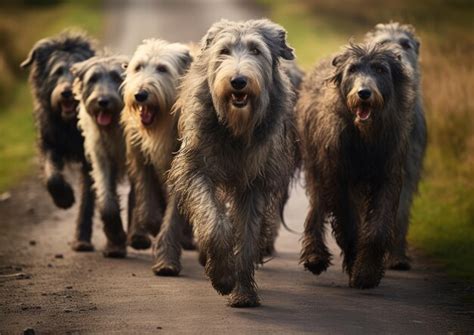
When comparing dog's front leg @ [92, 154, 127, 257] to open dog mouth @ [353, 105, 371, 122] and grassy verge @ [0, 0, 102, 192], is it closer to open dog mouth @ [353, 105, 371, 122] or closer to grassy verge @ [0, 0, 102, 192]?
open dog mouth @ [353, 105, 371, 122]

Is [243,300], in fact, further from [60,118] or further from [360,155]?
[60,118]

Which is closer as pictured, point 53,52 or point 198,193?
point 198,193

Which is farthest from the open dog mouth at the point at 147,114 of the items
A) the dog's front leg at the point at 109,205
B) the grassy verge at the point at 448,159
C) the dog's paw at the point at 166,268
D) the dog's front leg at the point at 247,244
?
the grassy verge at the point at 448,159

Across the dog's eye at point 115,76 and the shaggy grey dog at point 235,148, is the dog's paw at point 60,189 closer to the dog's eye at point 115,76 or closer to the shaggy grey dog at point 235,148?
the dog's eye at point 115,76

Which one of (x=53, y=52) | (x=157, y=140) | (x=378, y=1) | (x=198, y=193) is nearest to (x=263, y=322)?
(x=198, y=193)

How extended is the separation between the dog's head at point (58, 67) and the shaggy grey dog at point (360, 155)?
2.94 meters

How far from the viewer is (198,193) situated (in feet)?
32.0

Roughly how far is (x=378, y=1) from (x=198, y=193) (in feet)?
105

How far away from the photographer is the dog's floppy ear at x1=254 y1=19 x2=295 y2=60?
9.88 meters

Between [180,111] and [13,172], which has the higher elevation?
[180,111]

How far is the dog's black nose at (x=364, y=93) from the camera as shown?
10250 mm

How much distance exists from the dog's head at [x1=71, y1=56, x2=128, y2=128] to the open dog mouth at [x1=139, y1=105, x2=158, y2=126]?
77cm

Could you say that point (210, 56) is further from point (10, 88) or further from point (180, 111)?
point (10, 88)

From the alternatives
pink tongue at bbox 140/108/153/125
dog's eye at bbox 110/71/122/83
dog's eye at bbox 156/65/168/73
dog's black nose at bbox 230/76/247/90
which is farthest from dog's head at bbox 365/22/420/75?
dog's black nose at bbox 230/76/247/90
